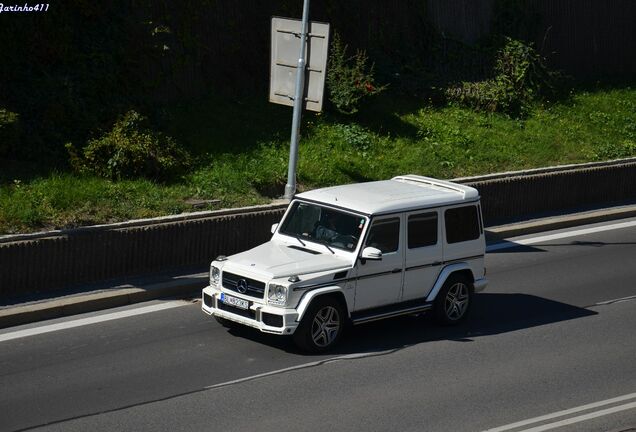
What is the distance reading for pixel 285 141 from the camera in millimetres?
19875

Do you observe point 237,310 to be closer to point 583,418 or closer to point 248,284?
point 248,284

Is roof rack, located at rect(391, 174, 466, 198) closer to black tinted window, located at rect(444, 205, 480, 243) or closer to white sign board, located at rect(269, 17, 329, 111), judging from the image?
black tinted window, located at rect(444, 205, 480, 243)

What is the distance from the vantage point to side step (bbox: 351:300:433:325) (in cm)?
1248

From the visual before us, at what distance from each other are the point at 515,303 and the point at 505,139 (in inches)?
324

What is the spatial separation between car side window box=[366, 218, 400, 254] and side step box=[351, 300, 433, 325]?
72 cm

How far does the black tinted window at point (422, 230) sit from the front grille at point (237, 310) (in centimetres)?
227

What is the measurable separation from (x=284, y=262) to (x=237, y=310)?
0.79 meters

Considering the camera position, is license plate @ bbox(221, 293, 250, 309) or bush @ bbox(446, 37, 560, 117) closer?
license plate @ bbox(221, 293, 250, 309)

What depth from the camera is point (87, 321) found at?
13383 mm

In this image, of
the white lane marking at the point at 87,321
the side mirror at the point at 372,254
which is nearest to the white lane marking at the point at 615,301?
the side mirror at the point at 372,254

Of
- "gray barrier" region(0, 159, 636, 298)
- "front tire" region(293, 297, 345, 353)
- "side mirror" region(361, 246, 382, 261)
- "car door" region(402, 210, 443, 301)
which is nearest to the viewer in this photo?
"front tire" region(293, 297, 345, 353)

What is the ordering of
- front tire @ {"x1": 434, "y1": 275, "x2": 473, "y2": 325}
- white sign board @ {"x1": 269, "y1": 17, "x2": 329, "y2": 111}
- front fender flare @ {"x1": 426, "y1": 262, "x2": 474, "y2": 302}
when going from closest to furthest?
front fender flare @ {"x1": 426, "y1": 262, "x2": 474, "y2": 302} → front tire @ {"x1": 434, "y1": 275, "x2": 473, "y2": 325} → white sign board @ {"x1": 269, "y1": 17, "x2": 329, "y2": 111}

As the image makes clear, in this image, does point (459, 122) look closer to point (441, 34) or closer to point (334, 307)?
point (441, 34)

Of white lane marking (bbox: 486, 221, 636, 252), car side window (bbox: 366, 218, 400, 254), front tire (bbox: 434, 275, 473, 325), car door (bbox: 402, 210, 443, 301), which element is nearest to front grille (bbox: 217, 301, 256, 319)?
car side window (bbox: 366, 218, 400, 254)
